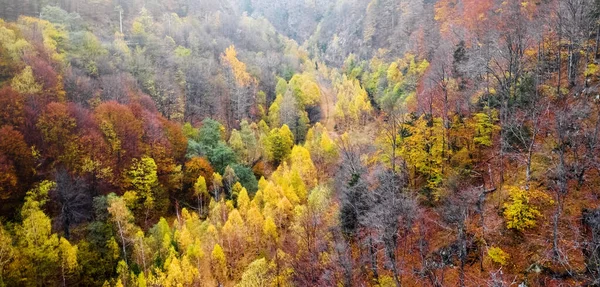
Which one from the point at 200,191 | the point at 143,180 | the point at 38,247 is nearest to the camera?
the point at 38,247

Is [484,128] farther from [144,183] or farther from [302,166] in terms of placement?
[144,183]

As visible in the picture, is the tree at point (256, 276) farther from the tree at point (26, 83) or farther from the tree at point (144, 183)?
the tree at point (26, 83)

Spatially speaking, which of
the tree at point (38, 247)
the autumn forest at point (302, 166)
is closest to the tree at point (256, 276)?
the autumn forest at point (302, 166)

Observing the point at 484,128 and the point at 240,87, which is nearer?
the point at 484,128

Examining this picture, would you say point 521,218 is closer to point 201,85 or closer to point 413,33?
point 201,85

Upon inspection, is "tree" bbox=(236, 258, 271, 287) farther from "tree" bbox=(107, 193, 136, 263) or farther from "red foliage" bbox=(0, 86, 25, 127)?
"red foliage" bbox=(0, 86, 25, 127)

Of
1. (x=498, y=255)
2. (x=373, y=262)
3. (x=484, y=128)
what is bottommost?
(x=373, y=262)

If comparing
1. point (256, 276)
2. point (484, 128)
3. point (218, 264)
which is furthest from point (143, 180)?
point (484, 128)

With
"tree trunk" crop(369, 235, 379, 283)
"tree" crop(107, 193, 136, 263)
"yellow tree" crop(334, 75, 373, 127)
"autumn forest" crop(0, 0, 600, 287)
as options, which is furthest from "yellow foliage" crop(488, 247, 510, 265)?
"yellow tree" crop(334, 75, 373, 127)

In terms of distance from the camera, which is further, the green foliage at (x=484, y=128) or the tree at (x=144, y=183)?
the tree at (x=144, y=183)
